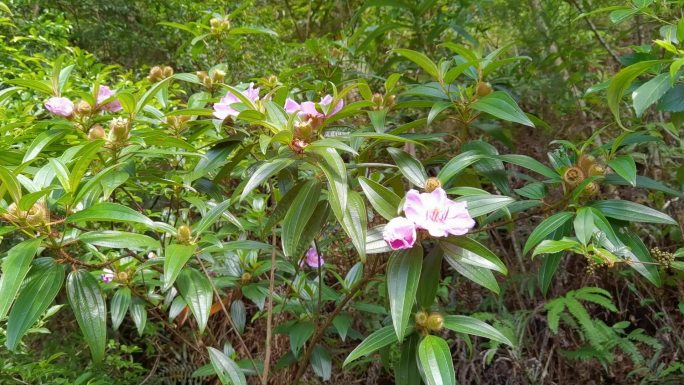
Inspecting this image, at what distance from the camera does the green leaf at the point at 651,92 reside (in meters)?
1.11

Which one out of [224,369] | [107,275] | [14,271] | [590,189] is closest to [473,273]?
[590,189]

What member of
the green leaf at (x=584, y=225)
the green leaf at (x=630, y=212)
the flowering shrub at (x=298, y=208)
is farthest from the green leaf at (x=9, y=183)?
the green leaf at (x=630, y=212)

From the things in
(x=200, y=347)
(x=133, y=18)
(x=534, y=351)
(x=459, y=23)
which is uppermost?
(x=459, y=23)

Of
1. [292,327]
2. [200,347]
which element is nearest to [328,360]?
[292,327]

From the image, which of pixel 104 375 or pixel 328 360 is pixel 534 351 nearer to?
pixel 328 360

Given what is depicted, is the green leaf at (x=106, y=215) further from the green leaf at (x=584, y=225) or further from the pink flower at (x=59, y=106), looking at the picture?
the green leaf at (x=584, y=225)

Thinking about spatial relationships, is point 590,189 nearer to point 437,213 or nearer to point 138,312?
point 437,213

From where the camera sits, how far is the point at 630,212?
117 cm

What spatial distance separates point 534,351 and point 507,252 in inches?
19.8

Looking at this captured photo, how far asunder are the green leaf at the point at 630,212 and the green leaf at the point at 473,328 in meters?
0.37

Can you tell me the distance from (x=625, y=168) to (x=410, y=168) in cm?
47

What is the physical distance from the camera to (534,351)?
2.29 meters

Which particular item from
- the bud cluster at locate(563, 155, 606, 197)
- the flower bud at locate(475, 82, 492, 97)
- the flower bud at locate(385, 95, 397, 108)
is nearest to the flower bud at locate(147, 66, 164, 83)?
the flower bud at locate(385, 95, 397, 108)

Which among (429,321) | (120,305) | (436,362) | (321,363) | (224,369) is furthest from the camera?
(321,363)
